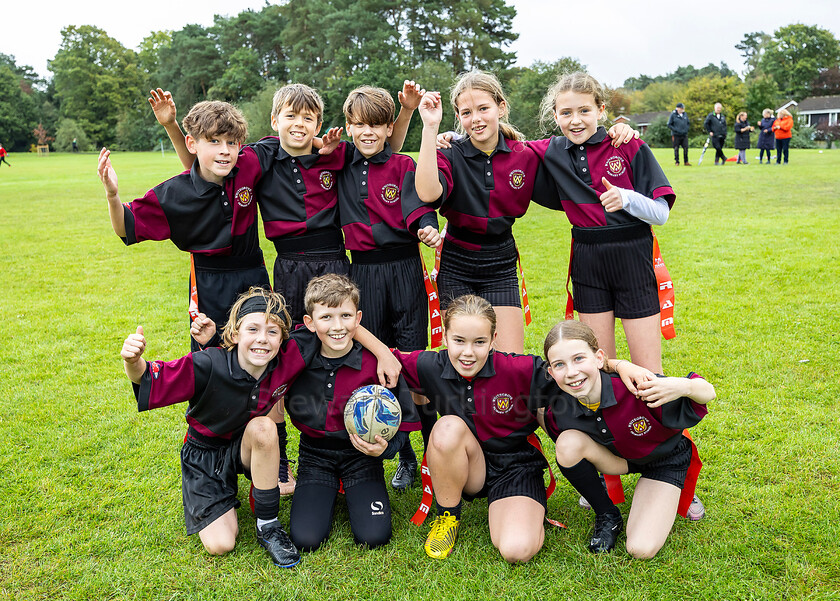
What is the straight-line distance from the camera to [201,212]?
354 cm

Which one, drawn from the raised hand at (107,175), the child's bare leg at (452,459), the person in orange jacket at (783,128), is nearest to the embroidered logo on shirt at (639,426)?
the child's bare leg at (452,459)

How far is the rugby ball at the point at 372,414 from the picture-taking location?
10.3 ft

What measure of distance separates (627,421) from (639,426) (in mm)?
64

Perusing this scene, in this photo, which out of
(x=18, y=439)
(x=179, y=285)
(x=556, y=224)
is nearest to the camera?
(x=18, y=439)

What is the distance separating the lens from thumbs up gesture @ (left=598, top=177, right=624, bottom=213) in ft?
10.5

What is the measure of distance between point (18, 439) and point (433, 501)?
9.22 ft

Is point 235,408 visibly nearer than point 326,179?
Yes

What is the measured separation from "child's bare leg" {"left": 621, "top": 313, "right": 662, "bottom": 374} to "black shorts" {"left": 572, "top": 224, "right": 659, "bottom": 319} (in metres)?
0.04

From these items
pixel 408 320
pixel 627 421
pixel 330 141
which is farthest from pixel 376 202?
pixel 627 421

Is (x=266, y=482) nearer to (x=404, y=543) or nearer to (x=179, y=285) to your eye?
(x=404, y=543)

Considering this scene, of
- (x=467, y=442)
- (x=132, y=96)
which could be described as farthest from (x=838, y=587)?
(x=132, y=96)

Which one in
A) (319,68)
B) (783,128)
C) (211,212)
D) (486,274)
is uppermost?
(319,68)

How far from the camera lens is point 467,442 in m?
3.18

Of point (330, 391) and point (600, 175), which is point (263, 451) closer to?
point (330, 391)
